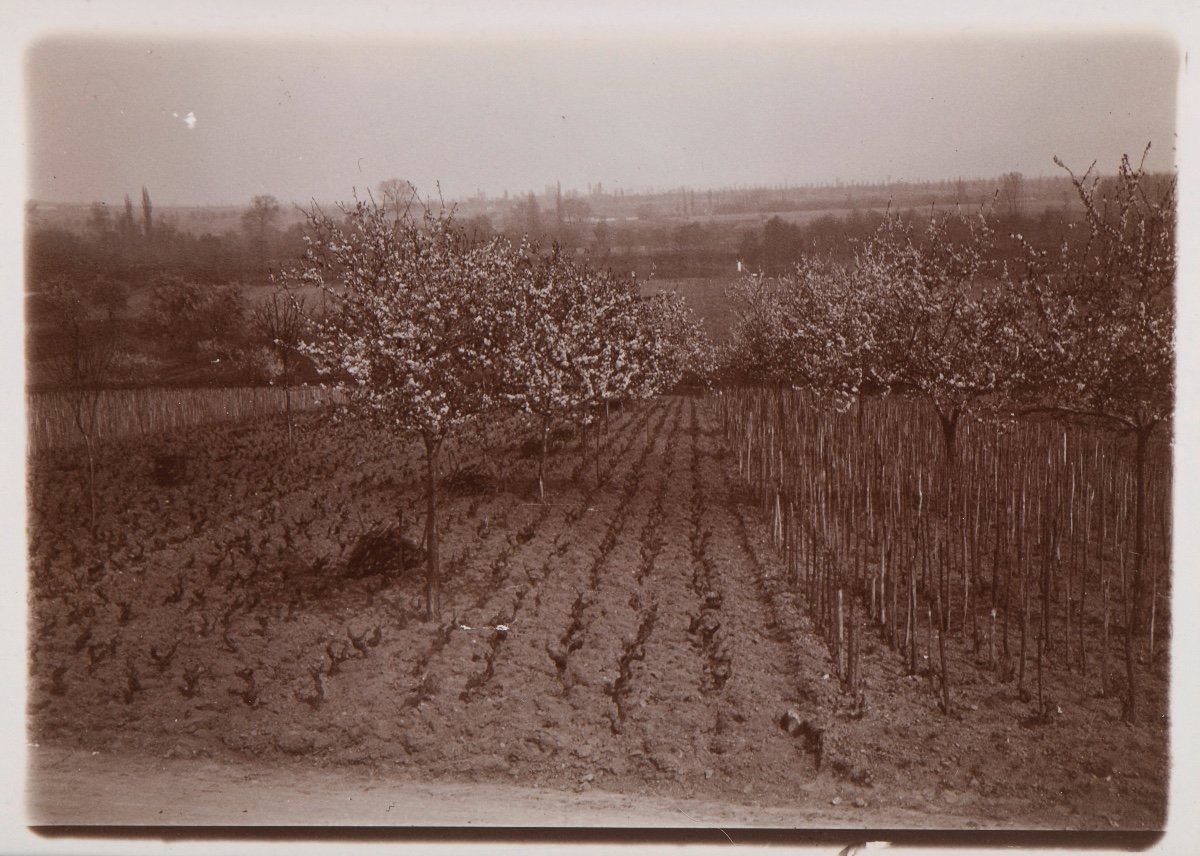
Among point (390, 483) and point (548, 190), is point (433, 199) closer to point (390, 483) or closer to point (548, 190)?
point (548, 190)

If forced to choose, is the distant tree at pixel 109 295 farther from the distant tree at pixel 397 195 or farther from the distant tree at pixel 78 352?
the distant tree at pixel 397 195

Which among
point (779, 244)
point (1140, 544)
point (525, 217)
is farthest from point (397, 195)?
point (779, 244)

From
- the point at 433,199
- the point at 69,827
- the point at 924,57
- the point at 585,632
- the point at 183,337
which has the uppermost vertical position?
the point at 924,57

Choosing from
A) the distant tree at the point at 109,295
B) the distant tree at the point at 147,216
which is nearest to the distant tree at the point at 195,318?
the distant tree at the point at 109,295

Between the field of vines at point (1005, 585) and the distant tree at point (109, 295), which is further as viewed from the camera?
the distant tree at point (109, 295)

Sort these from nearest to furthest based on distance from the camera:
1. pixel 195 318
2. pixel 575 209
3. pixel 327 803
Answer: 1. pixel 327 803
2. pixel 575 209
3. pixel 195 318

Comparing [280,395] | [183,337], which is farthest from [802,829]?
[280,395]

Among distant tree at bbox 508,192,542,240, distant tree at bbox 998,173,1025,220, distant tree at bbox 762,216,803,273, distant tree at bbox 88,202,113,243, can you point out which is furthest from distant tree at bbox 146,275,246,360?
distant tree at bbox 998,173,1025,220

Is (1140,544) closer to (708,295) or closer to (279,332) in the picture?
(279,332)
